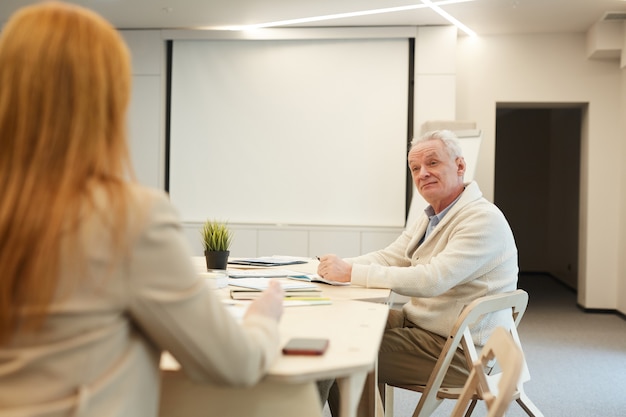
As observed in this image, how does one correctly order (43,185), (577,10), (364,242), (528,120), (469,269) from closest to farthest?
(43,185), (469,269), (577,10), (364,242), (528,120)

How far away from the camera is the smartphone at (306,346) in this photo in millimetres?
1367

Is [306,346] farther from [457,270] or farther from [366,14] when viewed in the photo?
[366,14]

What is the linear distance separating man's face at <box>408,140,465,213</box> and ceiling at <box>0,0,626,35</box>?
3.57m

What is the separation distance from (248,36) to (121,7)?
4.35ft

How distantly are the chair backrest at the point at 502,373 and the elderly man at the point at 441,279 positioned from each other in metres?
0.60

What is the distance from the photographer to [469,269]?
2430 mm

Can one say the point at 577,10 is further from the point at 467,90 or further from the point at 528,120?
the point at 528,120

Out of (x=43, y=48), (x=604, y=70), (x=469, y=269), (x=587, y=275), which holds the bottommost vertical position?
(x=587, y=275)

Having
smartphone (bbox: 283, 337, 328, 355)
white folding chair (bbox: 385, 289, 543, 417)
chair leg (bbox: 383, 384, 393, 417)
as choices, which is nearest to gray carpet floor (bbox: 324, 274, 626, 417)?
chair leg (bbox: 383, 384, 393, 417)

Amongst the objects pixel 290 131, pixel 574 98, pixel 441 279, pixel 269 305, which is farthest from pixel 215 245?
pixel 574 98

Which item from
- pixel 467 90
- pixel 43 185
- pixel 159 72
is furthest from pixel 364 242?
pixel 43 185

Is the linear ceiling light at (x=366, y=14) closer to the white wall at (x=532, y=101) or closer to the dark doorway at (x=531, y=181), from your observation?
the white wall at (x=532, y=101)

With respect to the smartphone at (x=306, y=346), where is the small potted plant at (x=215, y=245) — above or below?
above

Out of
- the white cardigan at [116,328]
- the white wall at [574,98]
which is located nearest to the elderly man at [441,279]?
the white cardigan at [116,328]
